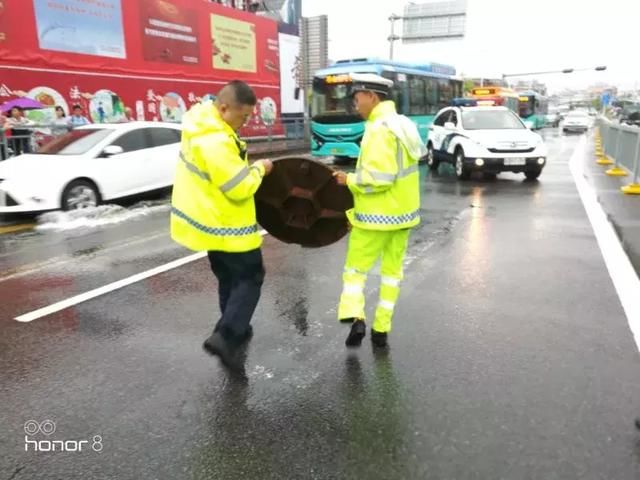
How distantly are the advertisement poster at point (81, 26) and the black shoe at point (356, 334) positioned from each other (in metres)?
15.9

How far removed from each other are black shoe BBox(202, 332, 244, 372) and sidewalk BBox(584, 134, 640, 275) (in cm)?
431

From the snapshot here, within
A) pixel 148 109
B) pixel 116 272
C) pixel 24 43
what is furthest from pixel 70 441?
pixel 148 109

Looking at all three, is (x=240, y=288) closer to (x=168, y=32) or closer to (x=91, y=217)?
(x=91, y=217)

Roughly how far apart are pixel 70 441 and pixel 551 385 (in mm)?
2741

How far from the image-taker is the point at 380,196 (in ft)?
11.7

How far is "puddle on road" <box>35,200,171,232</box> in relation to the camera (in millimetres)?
8250

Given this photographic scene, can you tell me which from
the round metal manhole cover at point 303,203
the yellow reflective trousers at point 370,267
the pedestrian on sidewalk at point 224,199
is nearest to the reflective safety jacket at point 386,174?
the yellow reflective trousers at point 370,267

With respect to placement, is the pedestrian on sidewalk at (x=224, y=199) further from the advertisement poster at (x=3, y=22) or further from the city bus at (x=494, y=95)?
the city bus at (x=494, y=95)

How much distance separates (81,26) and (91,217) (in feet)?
36.6

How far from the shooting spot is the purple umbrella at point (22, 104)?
1408cm

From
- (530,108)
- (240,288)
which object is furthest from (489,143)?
(530,108)

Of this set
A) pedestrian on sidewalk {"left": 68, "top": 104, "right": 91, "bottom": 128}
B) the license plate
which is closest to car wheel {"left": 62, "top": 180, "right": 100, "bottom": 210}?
pedestrian on sidewalk {"left": 68, "top": 104, "right": 91, "bottom": 128}

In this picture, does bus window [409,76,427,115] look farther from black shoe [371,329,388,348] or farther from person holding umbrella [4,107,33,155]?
black shoe [371,329,388,348]

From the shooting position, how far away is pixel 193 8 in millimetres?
21719
